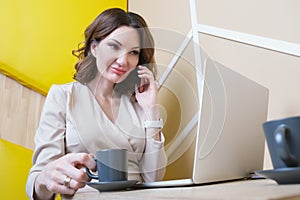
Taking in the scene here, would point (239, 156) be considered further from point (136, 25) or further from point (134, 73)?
point (136, 25)

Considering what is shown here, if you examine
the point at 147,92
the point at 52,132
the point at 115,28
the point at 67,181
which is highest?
the point at 115,28

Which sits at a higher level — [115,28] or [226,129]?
[115,28]

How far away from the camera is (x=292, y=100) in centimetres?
108

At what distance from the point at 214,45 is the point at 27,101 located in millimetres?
767

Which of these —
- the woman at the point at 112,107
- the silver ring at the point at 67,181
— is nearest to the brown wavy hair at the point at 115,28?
the woman at the point at 112,107

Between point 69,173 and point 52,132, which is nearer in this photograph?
point 69,173

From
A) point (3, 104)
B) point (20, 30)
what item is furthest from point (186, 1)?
point (3, 104)

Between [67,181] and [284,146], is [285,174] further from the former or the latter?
[67,181]

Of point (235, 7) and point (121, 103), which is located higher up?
point (235, 7)

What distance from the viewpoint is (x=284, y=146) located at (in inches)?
23.9

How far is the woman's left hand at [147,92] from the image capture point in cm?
114

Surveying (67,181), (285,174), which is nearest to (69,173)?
(67,181)

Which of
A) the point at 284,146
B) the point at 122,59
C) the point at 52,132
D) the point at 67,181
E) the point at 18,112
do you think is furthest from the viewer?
the point at 18,112

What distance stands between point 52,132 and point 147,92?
1.02ft
